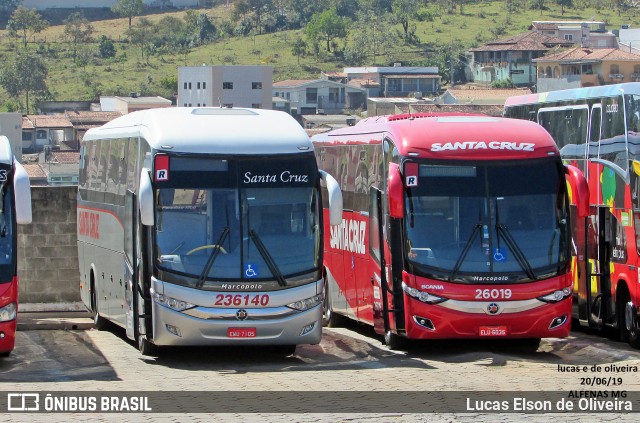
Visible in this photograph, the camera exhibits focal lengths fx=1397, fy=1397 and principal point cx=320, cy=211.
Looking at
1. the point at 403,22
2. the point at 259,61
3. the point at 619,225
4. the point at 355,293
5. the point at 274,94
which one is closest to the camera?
the point at 619,225

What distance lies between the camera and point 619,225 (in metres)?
18.7

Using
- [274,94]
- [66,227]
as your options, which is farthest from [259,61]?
[66,227]

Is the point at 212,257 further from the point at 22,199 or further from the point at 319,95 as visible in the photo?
the point at 319,95

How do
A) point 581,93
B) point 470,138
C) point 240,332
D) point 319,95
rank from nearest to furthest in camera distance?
point 240,332 → point 470,138 → point 581,93 → point 319,95

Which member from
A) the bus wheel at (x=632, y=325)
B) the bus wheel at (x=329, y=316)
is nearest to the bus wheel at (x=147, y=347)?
the bus wheel at (x=329, y=316)

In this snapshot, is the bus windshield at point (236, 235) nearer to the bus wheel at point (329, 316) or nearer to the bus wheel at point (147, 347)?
the bus wheel at point (147, 347)

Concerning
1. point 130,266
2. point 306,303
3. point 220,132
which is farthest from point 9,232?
point 306,303

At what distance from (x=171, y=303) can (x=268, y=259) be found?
1.25m

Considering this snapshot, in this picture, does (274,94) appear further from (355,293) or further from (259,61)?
(355,293)

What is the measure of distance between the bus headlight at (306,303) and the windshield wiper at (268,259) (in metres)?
0.29

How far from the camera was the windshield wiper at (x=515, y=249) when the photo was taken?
17250 mm

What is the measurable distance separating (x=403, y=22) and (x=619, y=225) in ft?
585

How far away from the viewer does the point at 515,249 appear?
17.3m

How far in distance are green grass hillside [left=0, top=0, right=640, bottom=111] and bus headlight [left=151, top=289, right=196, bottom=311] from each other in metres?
137
